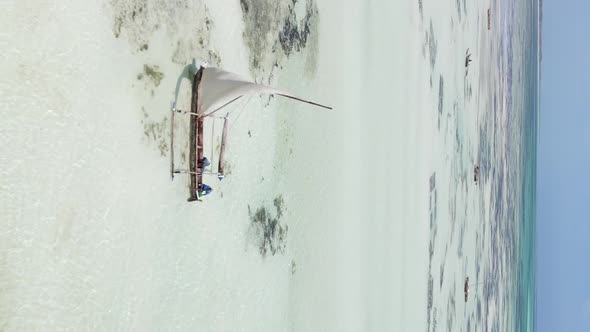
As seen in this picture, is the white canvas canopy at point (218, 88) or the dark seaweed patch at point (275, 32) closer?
the white canvas canopy at point (218, 88)

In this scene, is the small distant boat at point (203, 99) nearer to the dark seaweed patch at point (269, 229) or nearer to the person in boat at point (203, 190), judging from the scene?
the person in boat at point (203, 190)

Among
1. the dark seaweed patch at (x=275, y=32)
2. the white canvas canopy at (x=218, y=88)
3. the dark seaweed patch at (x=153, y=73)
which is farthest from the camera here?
the dark seaweed patch at (x=275, y=32)

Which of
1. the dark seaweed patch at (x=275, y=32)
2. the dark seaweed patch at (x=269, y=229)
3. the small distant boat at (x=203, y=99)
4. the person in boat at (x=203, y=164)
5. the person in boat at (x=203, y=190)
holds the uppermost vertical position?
the dark seaweed patch at (x=275, y=32)

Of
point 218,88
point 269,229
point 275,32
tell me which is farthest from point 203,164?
point 275,32

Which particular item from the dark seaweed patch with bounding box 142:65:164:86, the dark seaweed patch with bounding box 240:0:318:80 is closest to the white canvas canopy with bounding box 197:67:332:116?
the dark seaweed patch with bounding box 142:65:164:86

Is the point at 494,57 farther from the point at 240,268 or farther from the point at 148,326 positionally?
the point at 148,326

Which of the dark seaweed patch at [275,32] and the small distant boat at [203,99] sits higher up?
the dark seaweed patch at [275,32]

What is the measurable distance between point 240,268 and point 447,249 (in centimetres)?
314

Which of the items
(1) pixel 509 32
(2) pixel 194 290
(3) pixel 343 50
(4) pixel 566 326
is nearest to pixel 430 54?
(3) pixel 343 50

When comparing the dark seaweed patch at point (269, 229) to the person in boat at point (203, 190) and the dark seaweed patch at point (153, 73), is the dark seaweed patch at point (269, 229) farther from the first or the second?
the dark seaweed patch at point (153, 73)

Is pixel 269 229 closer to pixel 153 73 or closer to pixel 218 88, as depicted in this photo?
pixel 218 88

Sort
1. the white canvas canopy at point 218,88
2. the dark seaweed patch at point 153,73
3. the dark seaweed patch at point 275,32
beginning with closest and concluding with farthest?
the dark seaweed patch at point 153,73 → the white canvas canopy at point 218,88 → the dark seaweed patch at point 275,32

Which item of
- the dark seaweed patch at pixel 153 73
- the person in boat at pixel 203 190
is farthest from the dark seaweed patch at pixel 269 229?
the dark seaweed patch at pixel 153 73

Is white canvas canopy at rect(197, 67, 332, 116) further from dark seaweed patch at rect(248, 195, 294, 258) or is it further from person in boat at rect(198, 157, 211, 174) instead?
dark seaweed patch at rect(248, 195, 294, 258)
